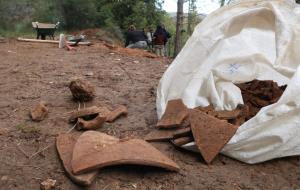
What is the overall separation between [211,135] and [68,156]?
1045 millimetres

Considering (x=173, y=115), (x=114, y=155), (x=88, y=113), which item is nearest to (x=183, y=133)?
(x=173, y=115)

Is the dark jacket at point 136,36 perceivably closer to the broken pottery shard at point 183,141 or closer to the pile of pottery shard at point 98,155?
the pile of pottery shard at point 98,155

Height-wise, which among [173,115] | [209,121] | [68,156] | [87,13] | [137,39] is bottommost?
[87,13]

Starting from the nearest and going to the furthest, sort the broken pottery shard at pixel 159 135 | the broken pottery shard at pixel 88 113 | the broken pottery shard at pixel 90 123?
the broken pottery shard at pixel 159 135
the broken pottery shard at pixel 90 123
the broken pottery shard at pixel 88 113

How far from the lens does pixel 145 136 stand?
139 inches

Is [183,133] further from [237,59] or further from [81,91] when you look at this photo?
[81,91]

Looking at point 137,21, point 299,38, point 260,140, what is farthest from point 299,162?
point 137,21

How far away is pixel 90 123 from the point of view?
3.63 metres

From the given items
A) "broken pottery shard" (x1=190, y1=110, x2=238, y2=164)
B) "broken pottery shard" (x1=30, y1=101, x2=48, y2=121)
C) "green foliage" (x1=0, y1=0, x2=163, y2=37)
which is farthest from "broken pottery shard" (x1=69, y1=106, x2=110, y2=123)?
"green foliage" (x1=0, y1=0, x2=163, y2=37)

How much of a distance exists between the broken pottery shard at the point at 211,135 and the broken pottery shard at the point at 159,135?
0.32 m

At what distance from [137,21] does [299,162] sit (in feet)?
51.1

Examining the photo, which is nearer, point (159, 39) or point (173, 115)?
point (173, 115)

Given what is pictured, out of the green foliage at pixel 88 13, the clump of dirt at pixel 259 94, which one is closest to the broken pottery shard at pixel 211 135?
the clump of dirt at pixel 259 94

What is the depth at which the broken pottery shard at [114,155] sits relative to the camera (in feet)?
8.80
